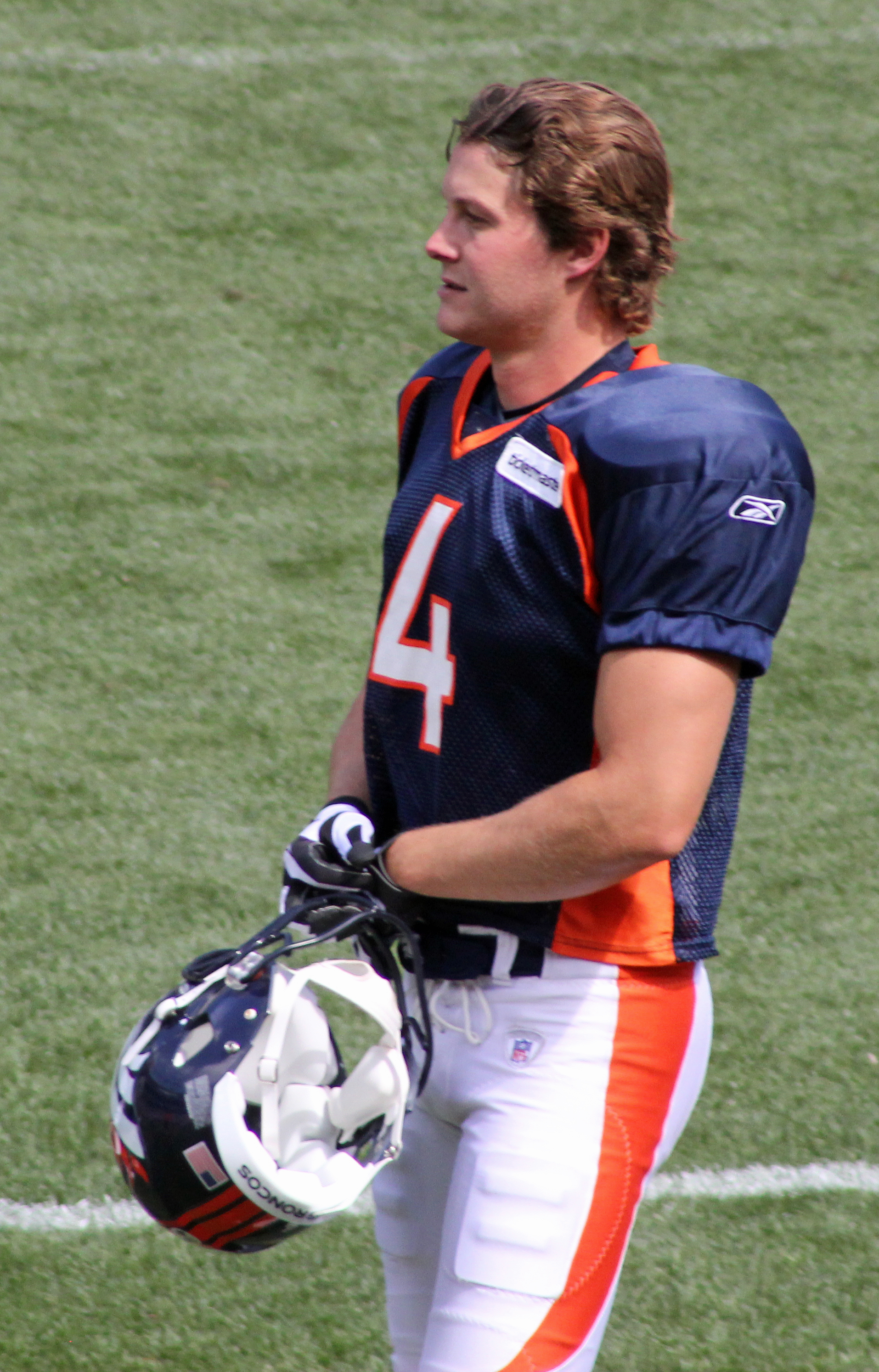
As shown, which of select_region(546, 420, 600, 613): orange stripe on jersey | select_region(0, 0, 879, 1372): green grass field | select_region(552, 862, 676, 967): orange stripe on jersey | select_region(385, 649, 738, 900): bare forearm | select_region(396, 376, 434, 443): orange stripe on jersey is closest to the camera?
select_region(385, 649, 738, 900): bare forearm

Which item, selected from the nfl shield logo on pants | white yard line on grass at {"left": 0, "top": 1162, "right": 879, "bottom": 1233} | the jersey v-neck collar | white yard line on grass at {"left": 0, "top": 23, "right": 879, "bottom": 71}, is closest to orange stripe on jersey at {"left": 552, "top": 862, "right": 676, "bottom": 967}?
the nfl shield logo on pants

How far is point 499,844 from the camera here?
192 centimetres

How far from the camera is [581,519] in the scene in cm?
193

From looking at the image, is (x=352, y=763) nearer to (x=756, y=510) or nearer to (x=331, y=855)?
(x=331, y=855)

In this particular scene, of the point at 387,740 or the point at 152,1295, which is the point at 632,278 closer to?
the point at 387,740

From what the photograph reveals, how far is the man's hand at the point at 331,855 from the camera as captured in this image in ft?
6.85

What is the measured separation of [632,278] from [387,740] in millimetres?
685

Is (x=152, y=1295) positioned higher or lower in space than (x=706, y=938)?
lower

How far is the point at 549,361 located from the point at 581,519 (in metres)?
0.29

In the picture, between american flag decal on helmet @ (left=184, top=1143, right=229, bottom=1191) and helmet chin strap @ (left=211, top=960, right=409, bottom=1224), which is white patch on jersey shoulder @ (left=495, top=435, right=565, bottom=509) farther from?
american flag decal on helmet @ (left=184, top=1143, right=229, bottom=1191)

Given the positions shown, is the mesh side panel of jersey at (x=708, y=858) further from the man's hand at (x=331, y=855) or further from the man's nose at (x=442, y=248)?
the man's nose at (x=442, y=248)

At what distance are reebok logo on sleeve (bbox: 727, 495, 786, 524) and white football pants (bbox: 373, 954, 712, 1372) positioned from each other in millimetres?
590

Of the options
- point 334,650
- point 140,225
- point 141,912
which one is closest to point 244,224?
point 140,225

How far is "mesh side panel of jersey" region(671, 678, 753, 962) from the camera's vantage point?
6.78 ft
